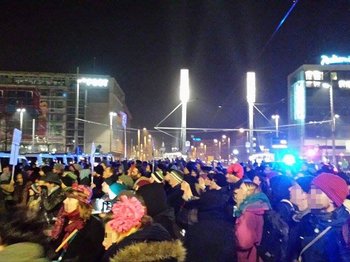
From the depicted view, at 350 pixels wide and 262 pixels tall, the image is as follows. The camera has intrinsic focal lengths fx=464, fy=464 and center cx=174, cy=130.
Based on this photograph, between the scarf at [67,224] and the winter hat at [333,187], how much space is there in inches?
108

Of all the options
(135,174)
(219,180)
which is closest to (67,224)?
(219,180)

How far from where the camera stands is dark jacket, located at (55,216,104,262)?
480cm

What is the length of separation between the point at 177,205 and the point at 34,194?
364 centimetres

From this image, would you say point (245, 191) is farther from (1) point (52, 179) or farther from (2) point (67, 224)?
(1) point (52, 179)

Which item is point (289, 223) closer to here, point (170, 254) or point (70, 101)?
point (170, 254)

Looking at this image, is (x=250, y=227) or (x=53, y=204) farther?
(x=53, y=204)

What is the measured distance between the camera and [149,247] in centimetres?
340

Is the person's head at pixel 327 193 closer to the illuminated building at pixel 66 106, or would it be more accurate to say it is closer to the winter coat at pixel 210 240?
the winter coat at pixel 210 240

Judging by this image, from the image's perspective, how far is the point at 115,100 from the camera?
121 meters

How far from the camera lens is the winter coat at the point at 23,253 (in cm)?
288

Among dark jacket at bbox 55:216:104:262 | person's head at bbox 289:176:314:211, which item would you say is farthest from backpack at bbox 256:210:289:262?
dark jacket at bbox 55:216:104:262

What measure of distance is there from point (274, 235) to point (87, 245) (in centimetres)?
281

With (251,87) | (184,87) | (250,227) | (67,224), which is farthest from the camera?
(184,87)

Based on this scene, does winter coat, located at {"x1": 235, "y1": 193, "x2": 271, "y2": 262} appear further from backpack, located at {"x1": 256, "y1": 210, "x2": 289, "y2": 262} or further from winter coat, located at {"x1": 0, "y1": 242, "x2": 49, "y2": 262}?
winter coat, located at {"x1": 0, "y1": 242, "x2": 49, "y2": 262}
